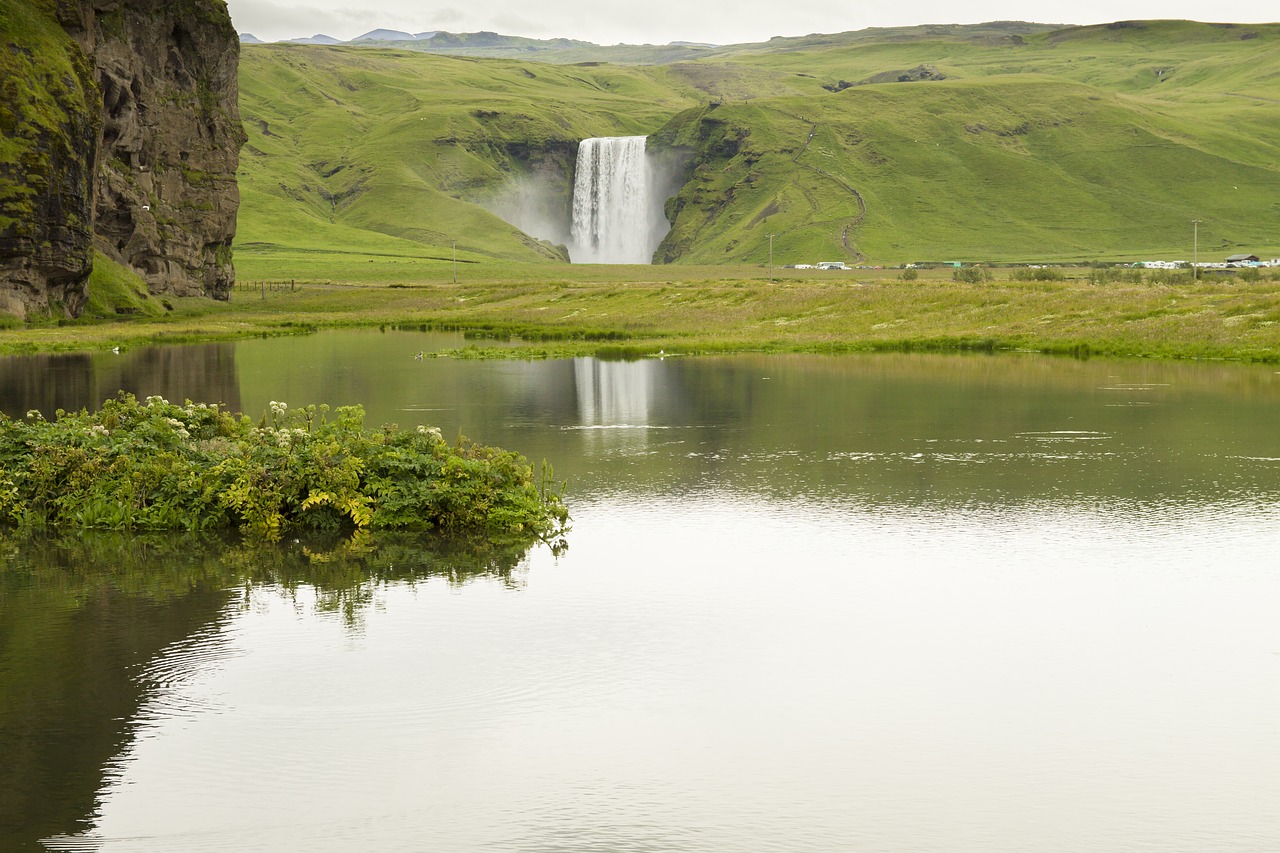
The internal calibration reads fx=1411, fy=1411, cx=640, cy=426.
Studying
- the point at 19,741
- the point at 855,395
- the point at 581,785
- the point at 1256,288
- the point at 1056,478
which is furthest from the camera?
the point at 1256,288

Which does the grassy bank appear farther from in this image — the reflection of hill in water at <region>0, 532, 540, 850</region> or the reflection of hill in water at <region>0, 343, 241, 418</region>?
the reflection of hill in water at <region>0, 532, 540, 850</region>

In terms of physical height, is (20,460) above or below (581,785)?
above

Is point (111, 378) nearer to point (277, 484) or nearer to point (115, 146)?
point (277, 484)

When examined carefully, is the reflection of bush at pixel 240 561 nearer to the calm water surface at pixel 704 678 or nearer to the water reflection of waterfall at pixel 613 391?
the calm water surface at pixel 704 678

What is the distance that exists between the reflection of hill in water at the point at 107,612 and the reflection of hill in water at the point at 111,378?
60.3 ft

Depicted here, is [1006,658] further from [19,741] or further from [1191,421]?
[1191,421]

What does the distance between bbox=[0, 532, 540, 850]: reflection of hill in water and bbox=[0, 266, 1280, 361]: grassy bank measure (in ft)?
154

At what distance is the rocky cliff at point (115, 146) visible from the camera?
283ft

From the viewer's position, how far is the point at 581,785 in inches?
445

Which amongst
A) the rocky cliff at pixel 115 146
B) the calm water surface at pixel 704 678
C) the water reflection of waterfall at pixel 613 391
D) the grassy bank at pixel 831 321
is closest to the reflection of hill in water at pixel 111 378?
the grassy bank at pixel 831 321

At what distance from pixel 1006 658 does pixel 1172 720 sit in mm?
2149

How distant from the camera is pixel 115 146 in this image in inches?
4665

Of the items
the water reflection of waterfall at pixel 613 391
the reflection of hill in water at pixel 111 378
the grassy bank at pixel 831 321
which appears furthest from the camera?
the grassy bank at pixel 831 321

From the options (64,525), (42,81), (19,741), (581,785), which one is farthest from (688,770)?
(42,81)
